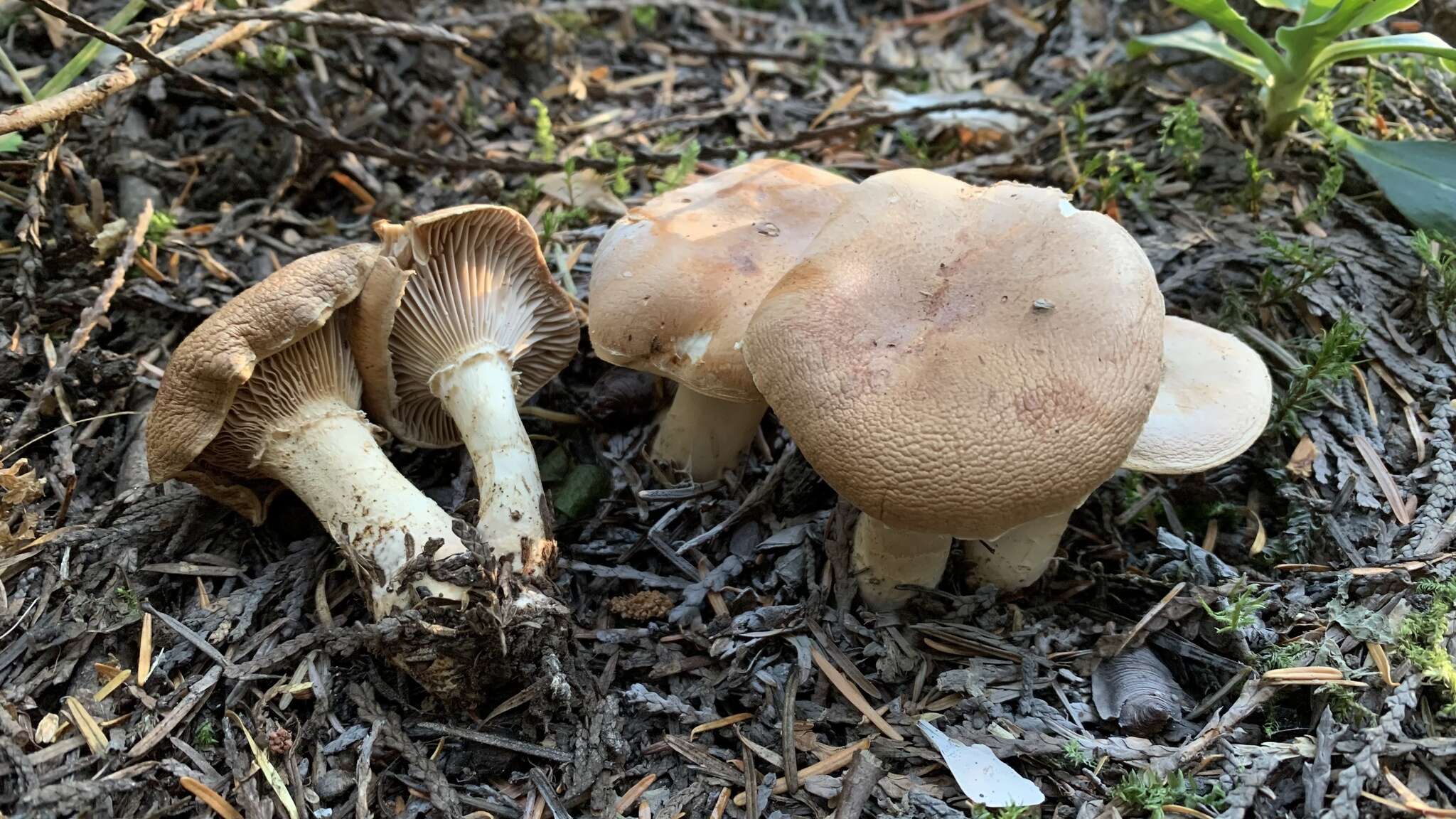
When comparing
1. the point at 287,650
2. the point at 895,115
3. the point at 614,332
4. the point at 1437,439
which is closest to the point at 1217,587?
the point at 1437,439

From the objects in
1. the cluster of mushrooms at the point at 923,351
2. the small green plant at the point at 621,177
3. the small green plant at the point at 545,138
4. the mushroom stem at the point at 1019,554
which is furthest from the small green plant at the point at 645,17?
the mushroom stem at the point at 1019,554

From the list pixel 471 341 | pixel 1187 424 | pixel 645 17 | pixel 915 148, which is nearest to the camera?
pixel 1187 424

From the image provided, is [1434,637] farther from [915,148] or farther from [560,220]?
[560,220]

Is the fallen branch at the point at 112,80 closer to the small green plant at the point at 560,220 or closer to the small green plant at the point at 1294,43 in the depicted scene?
the small green plant at the point at 560,220

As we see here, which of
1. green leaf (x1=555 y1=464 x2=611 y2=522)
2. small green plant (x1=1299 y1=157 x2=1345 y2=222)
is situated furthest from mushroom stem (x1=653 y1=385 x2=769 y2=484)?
small green plant (x1=1299 y1=157 x2=1345 y2=222)

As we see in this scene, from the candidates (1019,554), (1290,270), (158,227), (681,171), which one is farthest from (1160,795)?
(158,227)

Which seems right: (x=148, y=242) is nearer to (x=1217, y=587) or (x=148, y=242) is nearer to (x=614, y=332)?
(x=614, y=332)

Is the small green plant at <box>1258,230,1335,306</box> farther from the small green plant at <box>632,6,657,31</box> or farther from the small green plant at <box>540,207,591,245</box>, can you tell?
the small green plant at <box>632,6,657,31</box>
